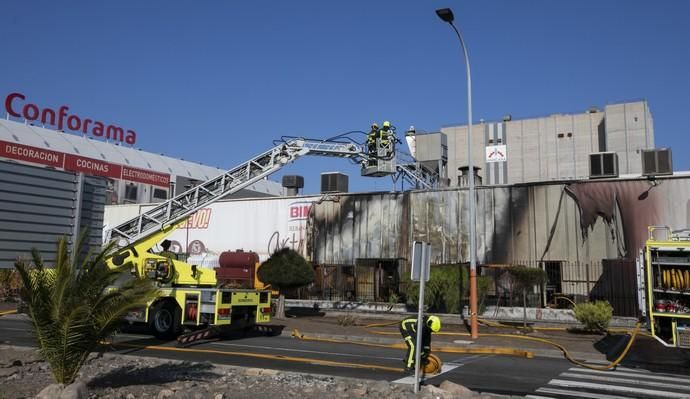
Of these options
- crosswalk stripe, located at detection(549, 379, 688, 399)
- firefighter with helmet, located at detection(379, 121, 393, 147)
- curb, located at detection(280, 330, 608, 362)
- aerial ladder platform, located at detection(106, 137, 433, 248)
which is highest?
firefighter with helmet, located at detection(379, 121, 393, 147)

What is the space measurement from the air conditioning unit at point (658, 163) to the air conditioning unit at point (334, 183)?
16723 mm

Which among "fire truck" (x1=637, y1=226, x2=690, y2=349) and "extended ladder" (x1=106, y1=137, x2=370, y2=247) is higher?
"extended ladder" (x1=106, y1=137, x2=370, y2=247)

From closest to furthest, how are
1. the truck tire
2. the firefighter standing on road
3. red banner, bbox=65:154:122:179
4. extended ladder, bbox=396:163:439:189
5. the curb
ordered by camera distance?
1. the firefighter standing on road
2. the curb
3. the truck tire
4. extended ladder, bbox=396:163:439:189
5. red banner, bbox=65:154:122:179

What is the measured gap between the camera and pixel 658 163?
26219 mm

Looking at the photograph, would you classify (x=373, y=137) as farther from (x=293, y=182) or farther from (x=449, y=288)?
(x=293, y=182)

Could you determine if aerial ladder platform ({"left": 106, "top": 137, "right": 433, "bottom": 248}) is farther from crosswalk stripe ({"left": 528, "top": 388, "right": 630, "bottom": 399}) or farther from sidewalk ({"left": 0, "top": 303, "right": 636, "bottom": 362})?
crosswalk stripe ({"left": 528, "top": 388, "right": 630, "bottom": 399})

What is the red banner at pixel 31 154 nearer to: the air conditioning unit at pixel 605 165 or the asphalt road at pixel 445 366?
the asphalt road at pixel 445 366

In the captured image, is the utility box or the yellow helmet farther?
the utility box

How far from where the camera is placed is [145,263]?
1748 centimetres

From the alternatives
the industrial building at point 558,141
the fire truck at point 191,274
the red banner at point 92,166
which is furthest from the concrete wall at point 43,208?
the red banner at point 92,166

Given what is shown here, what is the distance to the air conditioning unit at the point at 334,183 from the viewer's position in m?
35.8

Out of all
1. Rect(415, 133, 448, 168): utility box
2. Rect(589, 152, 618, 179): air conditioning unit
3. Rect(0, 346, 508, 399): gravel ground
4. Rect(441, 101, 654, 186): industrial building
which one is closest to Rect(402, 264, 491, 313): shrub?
Rect(589, 152, 618, 179): air conditioning unit

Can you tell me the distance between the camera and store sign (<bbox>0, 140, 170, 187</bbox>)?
5719cm

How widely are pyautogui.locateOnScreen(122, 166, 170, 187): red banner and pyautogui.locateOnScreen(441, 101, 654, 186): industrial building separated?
1393 inches
